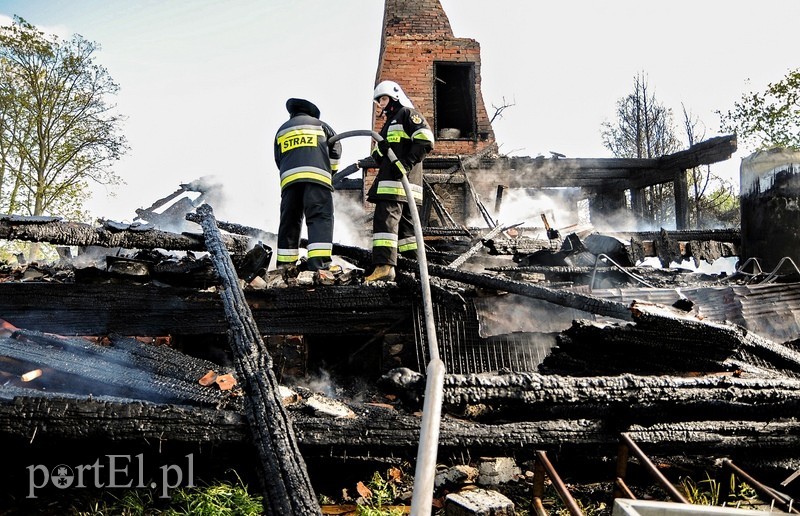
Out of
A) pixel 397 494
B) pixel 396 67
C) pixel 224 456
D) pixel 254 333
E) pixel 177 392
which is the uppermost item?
pixel 396 67

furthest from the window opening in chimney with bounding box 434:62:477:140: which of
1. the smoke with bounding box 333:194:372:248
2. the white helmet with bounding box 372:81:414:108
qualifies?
the white helmet with bounding box 372:81:414:108

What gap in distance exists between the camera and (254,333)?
2.72 meters

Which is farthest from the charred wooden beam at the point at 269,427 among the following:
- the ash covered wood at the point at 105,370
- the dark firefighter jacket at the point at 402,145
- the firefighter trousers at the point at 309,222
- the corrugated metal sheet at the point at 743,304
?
the corrugated metal sheet at the point at 743,304

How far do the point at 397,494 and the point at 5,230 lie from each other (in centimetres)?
333

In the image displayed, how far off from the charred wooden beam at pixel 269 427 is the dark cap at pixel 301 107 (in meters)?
3.16

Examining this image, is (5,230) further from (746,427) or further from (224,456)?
(746,427)

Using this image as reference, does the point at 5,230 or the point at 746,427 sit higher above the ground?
the point at 5,230

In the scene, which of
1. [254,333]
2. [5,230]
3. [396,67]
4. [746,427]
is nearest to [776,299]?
[746,427]

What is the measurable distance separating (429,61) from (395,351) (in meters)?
10.4

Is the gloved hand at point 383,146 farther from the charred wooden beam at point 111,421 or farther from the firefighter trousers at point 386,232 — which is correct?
the charred wooden beam at point 111,421

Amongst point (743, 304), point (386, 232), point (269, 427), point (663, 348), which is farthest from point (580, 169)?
point (269, 427)

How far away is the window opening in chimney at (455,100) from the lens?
41.7ft

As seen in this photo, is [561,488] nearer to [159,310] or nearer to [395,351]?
[395,351]

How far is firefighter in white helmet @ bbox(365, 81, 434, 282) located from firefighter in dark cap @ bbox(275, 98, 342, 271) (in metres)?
0.55
